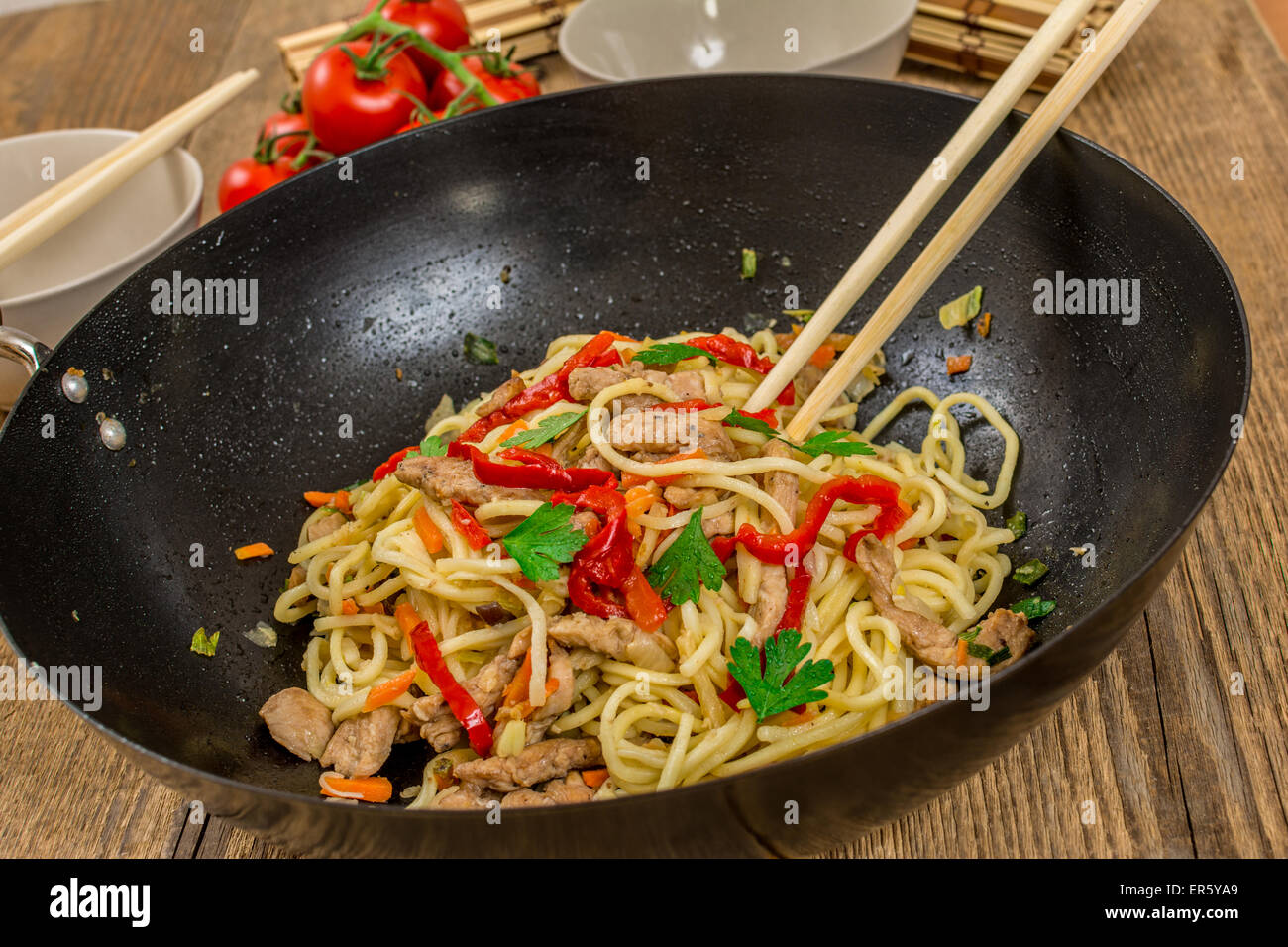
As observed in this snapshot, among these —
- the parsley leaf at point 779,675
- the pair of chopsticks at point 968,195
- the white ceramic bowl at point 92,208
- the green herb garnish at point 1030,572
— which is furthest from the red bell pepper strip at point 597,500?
the white ceramic bowl at point 92,208

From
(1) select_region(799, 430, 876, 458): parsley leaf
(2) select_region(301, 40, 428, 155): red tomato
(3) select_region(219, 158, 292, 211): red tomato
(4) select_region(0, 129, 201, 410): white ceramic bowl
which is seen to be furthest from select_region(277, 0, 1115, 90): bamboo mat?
(1) select_region(799, 430, 876, 458): parsley leaf

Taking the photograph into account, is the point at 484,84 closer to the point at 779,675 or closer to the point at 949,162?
the point at 949,162

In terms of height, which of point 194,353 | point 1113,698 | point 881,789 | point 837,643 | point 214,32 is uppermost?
point 214,32

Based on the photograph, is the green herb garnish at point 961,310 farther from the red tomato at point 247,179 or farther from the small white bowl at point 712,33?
the red tomato at point 247,179

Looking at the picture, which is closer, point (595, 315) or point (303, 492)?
point (303, 492)

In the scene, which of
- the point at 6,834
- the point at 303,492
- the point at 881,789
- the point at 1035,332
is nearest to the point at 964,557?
the point at 1035,332

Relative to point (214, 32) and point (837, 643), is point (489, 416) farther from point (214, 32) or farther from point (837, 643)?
point (214, 32)

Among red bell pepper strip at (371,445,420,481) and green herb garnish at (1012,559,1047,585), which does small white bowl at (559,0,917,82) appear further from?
green herb garnish at (1012,559,1047,585)
